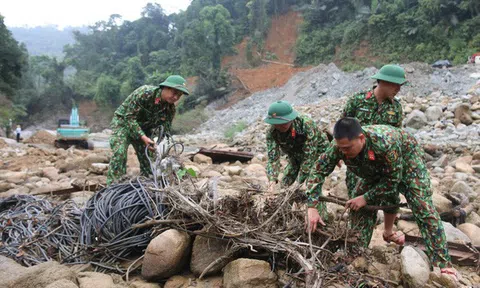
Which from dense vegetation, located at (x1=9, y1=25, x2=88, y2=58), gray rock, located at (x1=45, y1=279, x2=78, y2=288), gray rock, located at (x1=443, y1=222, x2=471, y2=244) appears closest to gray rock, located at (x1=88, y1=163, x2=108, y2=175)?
gray rock, located at (x1=45, y1=279, x2=78, y2=288)

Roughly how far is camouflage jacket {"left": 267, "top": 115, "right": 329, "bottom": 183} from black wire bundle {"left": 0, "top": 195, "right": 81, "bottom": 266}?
5.97ft

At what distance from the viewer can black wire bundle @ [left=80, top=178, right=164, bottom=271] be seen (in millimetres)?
2969

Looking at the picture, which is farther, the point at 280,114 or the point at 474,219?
the point at 474,219

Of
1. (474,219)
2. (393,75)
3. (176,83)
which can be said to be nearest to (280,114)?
(393,75)

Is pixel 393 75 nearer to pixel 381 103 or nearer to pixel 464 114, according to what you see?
pixel 381 103

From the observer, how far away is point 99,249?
2.99 metres

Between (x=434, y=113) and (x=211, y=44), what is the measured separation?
83.9 ft

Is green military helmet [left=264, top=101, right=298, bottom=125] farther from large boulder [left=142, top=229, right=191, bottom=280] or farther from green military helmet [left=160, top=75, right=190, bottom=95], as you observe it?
large boulder [left=142, top=229, right=191, bottom=280]

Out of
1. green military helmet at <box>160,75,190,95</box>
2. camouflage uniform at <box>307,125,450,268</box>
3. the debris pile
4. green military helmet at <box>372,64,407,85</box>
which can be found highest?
green military helmet at <box>372,64,407,85</box>

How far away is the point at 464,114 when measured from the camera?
11.2 metres

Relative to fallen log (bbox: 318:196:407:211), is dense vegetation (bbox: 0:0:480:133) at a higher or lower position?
higher

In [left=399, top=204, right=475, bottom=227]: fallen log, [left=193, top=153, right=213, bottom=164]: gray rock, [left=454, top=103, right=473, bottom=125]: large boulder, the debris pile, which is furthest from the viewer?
the debris pile

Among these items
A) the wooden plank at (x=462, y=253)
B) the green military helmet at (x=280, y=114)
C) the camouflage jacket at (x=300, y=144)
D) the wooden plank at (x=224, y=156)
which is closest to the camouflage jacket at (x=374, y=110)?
the camouflage jacket at (x=300, y=144)

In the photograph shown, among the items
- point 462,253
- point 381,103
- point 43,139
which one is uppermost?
point 381,103
